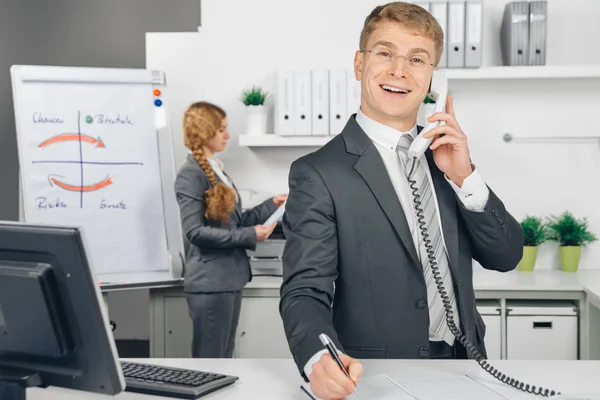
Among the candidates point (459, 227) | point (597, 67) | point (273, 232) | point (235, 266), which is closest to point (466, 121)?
point (597, 67)

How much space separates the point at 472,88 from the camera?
416 cm

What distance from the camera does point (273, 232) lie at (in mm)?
3898

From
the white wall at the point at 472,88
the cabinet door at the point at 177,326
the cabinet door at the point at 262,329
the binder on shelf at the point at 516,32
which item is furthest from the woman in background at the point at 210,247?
the binder on shelf at the point at 516,32

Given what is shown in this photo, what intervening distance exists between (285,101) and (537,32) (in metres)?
1.31

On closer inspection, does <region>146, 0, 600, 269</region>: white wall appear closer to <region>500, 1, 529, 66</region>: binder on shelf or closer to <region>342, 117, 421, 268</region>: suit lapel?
<region>500, 1, 529, 66</region>: binder on shelf

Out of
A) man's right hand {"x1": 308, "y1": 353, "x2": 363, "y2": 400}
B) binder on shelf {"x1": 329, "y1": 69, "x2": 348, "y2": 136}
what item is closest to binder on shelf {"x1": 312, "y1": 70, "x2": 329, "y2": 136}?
binder on shelf {"x1": 329, "y1": 69, "x2": 348, "y2": 136}

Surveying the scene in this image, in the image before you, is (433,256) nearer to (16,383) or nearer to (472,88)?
(16,383)

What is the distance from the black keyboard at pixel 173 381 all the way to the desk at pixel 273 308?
209cm

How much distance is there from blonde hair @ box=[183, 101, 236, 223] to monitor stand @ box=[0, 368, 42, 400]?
7.04ft

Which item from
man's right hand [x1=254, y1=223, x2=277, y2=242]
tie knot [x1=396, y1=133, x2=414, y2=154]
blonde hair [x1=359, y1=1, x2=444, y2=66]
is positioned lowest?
man's right hand [x1=254, y1=223, x2=277, y2=242]

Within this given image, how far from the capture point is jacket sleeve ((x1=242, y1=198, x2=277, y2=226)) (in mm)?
3812

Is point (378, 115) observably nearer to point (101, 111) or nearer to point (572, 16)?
point (101, 111)

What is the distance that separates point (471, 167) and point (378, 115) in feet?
0.78

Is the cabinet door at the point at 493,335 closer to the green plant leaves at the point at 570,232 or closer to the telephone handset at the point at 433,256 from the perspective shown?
the green plant leaves at the point at 570,232
